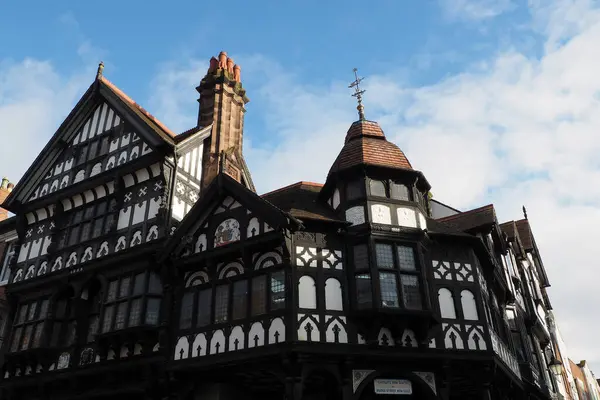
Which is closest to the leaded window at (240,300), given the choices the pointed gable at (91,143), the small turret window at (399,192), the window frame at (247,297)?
the window frame at (247,297)

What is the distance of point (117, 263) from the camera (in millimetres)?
18781

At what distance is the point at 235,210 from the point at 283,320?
424cm

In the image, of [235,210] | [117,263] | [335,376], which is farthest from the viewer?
[117,263]

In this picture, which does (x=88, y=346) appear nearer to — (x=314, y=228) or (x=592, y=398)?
(x=314, y=228)

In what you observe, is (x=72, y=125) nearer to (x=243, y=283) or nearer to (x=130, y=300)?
(x=130, y=300)

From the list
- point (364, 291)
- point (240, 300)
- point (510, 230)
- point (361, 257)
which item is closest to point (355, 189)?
point (361, 257)

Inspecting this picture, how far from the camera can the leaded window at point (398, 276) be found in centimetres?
1516

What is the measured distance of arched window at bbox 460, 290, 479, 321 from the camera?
1584 cm

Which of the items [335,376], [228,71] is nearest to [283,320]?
[335,376]

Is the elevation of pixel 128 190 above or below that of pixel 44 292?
above

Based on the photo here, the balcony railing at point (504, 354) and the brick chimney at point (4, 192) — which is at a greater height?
the brick chimney at point (4, 192)

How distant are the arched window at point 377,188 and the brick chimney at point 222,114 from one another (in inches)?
254

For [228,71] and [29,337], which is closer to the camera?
[29,337]

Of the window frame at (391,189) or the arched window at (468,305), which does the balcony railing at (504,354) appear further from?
the window frame at (391,189)
